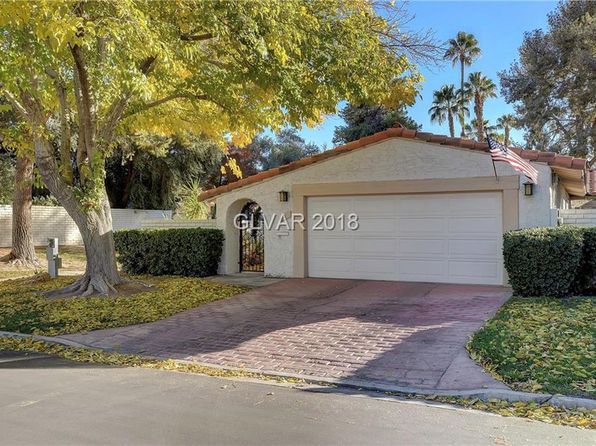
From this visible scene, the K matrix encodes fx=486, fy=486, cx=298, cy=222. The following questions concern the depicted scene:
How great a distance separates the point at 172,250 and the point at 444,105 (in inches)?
975

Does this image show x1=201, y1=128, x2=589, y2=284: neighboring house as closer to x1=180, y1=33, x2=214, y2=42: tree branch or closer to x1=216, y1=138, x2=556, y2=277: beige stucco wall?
x1=216, y1=138, x2=556, y2=277: beige stucco wall

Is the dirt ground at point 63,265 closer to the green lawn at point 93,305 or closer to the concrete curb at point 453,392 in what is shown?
the green lawn at point 93,305

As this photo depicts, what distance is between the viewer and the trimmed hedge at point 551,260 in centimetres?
910

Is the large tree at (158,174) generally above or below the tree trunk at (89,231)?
above

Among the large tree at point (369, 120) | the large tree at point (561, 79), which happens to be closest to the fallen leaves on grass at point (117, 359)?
the large tree at point (561, 79)


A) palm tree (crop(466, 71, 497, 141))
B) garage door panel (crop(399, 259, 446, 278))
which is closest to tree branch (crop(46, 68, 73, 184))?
garage door panel (crop(399, 259, 446, 278))

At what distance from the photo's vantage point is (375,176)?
12.5m

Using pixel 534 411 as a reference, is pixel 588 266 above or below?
above

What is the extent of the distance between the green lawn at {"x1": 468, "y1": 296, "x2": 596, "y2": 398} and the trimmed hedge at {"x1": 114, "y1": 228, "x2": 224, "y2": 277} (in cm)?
836

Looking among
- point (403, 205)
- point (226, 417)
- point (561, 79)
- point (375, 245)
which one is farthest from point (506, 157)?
point (561, 79)

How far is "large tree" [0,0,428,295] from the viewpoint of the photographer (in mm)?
7516

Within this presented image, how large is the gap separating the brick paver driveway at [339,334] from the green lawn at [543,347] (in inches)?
10.7

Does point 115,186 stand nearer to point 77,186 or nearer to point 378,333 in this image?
point 77,186

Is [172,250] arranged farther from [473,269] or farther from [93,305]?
[473,269]
